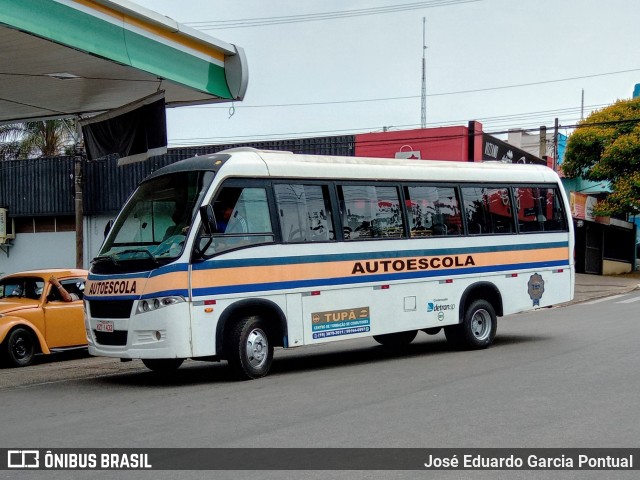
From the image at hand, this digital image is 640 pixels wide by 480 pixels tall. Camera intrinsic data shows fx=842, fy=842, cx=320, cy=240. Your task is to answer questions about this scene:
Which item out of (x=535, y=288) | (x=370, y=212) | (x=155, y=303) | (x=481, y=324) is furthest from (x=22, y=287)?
(x=535, y=288)

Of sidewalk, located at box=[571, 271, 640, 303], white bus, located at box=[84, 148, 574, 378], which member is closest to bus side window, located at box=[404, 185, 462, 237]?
white bus, located at box=[84, 148, 574, 378]

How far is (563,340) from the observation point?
15.0m

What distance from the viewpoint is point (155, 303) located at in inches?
420

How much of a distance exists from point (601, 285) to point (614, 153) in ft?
25.3

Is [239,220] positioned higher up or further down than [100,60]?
further down

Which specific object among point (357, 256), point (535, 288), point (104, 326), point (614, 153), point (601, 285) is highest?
point (614, 153)

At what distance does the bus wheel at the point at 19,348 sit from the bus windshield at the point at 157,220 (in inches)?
127

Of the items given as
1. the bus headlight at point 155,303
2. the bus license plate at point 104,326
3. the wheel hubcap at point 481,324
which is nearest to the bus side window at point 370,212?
the wheel hubcap at point 481,324

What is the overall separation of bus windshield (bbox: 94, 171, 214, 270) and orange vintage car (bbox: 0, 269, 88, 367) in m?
3.17

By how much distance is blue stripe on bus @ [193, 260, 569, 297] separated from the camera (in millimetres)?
11015

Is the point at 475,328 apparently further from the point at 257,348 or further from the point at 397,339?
the point at 257,348

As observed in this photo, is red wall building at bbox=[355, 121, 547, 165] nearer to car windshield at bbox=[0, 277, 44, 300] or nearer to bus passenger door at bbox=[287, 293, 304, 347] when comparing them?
car windshield at bbox=[0, 277, 44, 300]

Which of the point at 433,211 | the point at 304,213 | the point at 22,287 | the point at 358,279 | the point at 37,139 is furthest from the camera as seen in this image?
the point at 37,139

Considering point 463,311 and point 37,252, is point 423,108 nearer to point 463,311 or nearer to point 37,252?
point 37,252
